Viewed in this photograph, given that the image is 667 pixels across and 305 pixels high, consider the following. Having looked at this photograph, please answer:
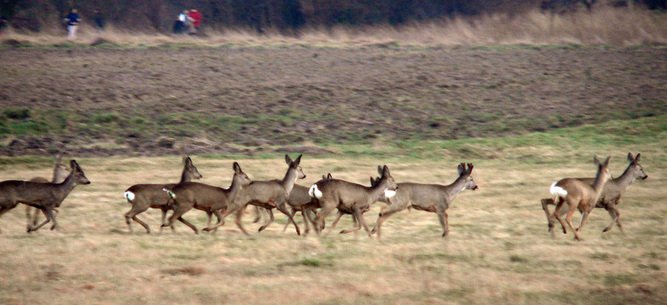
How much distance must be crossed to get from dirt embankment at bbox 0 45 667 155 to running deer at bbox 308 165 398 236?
31.1 feet

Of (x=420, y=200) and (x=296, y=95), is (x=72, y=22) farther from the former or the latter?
(x=420, y=200)

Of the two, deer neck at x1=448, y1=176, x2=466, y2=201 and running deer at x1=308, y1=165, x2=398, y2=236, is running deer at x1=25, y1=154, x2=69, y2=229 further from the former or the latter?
deer neck at x1=448, y1=176, x2=466, y2=201

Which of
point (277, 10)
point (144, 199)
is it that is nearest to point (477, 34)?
point (277, 10)

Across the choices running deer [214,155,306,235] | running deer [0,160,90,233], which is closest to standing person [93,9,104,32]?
running deer [0,160,90,233]

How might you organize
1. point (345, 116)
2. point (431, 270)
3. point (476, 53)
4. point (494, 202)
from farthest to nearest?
point (476, 53) < point (345, 116) < point (494, 202) < point (431, 270)

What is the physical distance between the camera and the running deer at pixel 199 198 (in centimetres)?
1773

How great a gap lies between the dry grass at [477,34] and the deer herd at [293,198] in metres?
24.2

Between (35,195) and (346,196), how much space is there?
165 inches

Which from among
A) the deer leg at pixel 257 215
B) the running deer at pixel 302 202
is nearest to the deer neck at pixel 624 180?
the running deer at pixel 302 202

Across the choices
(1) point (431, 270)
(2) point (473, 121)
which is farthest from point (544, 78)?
(1) point (431, 270)

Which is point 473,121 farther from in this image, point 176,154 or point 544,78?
point 176,154

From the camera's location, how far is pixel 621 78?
3844 centimetres

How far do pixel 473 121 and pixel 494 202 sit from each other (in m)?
10.7

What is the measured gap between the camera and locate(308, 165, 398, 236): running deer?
1817 centimetres
